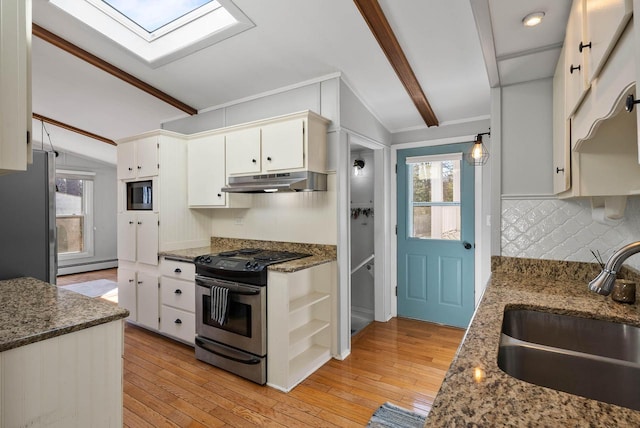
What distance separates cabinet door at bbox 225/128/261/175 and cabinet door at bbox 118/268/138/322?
170cm

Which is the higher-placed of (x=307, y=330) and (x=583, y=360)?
(x=583, y=360)

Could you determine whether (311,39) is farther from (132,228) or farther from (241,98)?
(132,228)

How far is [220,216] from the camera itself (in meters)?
3.70

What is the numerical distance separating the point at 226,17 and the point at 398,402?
10.2 feet

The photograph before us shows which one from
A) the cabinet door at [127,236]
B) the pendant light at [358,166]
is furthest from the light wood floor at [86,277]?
the pendant light at [358,166]

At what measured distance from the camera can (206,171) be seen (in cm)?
329

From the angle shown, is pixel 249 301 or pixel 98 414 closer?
pixel 98 414

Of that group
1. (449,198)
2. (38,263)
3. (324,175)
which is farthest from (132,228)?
(449,198)

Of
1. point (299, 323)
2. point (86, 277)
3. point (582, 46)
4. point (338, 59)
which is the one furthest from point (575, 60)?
point (86, 277)

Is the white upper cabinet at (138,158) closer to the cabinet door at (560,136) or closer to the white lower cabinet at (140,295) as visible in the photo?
the white lower cabinet at (140,295)

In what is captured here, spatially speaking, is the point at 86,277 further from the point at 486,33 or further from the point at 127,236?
the point at 486,33

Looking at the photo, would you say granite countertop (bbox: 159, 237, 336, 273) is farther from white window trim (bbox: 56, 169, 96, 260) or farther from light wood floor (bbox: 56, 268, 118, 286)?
white window trim (bbox: 56, 169, 96, 260)

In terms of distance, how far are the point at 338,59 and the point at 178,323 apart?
9.23 ft

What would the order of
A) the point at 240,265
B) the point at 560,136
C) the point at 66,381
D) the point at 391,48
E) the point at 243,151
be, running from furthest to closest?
the point at 243,151
the point at 240,265
the point at 391,48
the point at 560,136
the point at 66,381
